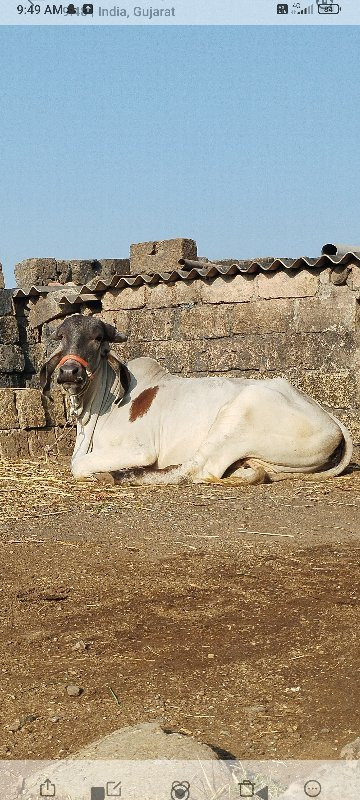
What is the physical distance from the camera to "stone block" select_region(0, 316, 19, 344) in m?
16.7

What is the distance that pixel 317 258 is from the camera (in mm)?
11359

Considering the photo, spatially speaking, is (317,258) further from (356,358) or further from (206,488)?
(206,488)

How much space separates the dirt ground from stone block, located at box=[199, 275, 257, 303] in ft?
15.6

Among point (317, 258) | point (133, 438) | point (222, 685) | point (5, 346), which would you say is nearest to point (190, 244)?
point (5, 346)

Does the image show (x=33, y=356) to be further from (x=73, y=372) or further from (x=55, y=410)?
(x=73, y=372)

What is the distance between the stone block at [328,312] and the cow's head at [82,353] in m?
2.35

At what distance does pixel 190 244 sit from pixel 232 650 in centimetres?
1188

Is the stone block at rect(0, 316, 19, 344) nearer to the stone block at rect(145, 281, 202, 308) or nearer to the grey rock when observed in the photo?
the stone block at rect(145, 281, 202, 308)

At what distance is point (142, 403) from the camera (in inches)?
390

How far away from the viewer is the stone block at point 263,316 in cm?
1180

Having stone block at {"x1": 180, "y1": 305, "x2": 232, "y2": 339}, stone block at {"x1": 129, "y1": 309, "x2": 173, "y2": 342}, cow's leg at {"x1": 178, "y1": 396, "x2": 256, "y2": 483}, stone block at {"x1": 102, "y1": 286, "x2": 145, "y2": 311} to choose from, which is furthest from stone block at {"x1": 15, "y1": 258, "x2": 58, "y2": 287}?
cow's leg at {"x1": 178, "y1": 396, "x2": 256, "y2": 483}

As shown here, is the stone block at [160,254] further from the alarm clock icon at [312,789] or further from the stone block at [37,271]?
the alarm clock icon at [312,789]

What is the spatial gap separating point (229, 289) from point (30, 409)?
9.02ft

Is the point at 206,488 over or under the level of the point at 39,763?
under
